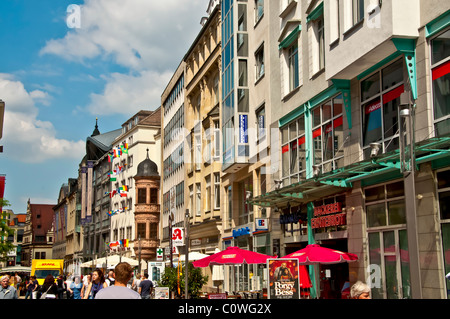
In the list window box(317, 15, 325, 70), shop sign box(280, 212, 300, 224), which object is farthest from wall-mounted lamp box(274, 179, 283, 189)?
window box(317, 15, 325, 70)

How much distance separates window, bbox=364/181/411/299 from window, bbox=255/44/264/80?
1481 centimetres

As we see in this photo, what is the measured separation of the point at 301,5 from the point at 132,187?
53.1 m

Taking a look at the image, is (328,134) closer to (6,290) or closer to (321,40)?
(321,40)

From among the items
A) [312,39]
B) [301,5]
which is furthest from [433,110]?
[301,5]

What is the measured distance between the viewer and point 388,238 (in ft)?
59.8

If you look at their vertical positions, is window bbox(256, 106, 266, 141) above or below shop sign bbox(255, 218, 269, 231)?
above

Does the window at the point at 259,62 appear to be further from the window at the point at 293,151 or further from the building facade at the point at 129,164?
the building facade at the point at 129,164

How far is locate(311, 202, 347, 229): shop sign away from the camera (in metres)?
21.4

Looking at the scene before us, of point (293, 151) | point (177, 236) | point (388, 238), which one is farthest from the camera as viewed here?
point (293, 151)

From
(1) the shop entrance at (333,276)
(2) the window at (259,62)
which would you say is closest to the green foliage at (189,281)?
(1) the shop entrance at (333,276)

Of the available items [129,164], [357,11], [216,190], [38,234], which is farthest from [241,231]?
[38,234]

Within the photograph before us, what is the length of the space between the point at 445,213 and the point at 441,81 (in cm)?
350

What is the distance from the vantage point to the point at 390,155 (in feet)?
50.3

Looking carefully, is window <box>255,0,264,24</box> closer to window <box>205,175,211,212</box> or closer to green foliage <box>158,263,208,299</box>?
green foliage <box>158,263,208,299</box>
